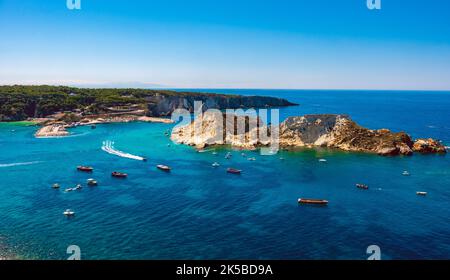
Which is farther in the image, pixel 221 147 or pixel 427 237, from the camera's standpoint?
pixel 221 147

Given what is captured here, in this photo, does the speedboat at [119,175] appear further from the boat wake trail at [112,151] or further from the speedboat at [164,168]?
the boat wake trail at [112,151]

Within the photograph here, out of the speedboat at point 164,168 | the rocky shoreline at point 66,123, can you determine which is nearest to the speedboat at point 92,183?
the speedboat at point 164,168

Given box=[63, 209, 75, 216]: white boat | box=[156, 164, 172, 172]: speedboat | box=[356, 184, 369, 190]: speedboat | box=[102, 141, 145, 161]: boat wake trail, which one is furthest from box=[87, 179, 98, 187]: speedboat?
box=[356, 184, 369, 190]: speedboat

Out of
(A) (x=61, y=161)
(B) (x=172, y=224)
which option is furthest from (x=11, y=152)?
(B) (x=172, y=224)

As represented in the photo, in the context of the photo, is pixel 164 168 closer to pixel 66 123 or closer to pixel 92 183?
pixel 92 183

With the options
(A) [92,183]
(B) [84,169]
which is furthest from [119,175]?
(B) [84,169]

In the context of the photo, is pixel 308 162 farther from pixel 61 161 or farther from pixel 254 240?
pixel 61 161
